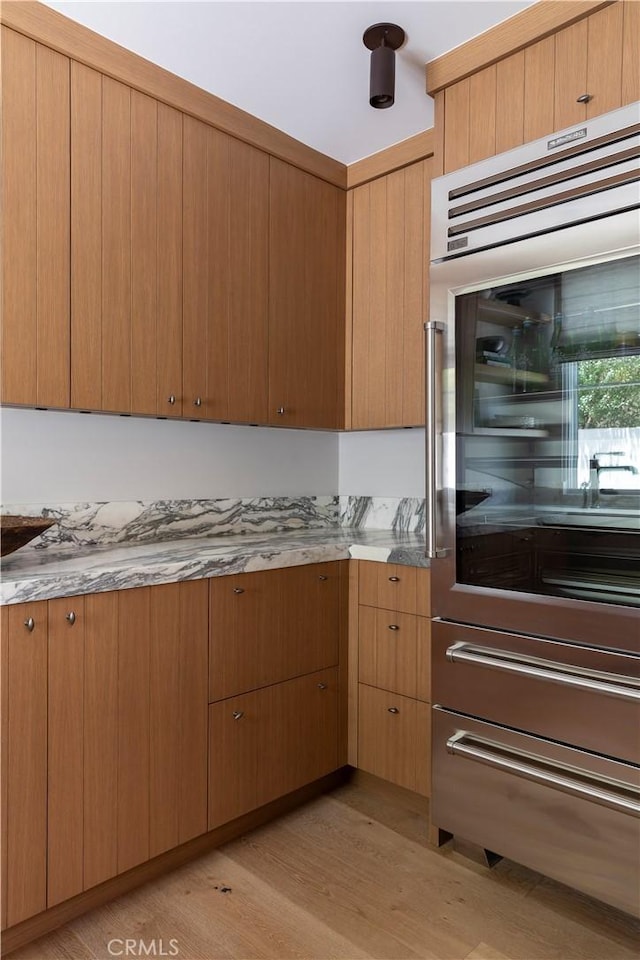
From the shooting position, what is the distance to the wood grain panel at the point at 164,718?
1.89 meters

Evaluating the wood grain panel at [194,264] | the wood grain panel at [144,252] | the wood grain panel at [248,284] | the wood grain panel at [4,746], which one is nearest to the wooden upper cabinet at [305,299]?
the wood grain panel at [248,284]

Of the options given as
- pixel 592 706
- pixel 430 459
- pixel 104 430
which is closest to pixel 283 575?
pixel 430 459

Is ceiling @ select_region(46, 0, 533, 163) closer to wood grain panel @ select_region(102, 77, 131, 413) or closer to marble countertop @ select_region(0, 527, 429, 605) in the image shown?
wood grain panel @ select_region(102, 77, 131, 413)

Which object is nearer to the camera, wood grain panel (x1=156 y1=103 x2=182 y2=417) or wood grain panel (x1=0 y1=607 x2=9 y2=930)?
wood grain panel (x1=0 y1=607 x2=9 y2=930)

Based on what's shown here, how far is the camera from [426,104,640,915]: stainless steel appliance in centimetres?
169

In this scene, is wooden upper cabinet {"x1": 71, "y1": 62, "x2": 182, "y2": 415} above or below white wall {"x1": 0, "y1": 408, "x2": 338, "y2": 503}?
above

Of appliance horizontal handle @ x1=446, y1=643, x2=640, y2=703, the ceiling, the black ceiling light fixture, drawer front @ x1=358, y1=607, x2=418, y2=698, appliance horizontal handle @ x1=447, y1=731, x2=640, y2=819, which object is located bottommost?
appliance horizontal handle @ x1=447, y1=731, x2=640, y2=819

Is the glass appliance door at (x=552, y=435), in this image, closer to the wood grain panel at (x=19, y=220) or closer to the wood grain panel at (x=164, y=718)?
the wood grain panel at (x=164, y=718)

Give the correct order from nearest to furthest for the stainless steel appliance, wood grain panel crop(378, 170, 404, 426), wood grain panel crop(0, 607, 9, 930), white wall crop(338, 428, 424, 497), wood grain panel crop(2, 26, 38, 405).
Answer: wood grain panel crop(0, 607, 9, 930), the stainless steel appliance, wood grain panel crop(2, 26, 38, 405), wood grain panel crop(378, 170, 404, 426), white wall crop(338, 428, 424, 497)

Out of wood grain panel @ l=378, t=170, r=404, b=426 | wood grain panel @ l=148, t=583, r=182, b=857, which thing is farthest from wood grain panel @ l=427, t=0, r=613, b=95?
Answer: wood grain panel @ l=148, t=583, r=182, b=857

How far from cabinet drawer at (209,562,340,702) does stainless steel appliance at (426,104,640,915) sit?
19.6 inches

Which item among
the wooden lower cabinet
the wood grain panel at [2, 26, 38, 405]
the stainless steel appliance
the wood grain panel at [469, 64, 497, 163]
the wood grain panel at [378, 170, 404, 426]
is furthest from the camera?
the wood grain panel at [378, 170, 404, 426]

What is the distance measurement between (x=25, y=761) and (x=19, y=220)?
1.51 m

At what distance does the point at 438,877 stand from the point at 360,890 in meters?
0.25
